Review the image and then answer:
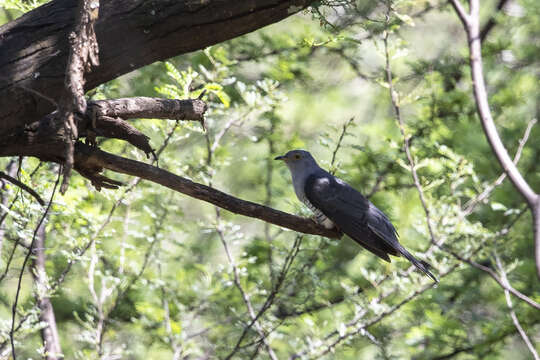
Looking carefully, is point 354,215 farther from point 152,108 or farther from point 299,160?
point 152,108

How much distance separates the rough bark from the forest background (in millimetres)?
454

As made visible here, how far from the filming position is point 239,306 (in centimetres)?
555

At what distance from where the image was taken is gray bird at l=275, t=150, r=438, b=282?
11.2 feet

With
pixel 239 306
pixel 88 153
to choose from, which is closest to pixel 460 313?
pixel 239 306

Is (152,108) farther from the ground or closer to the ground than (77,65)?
farther from the ground

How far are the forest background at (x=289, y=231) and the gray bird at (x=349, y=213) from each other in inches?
5.9

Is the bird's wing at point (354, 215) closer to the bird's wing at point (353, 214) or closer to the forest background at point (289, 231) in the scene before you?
the bird's wing at point (353, 214)

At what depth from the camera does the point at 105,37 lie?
2232 mm

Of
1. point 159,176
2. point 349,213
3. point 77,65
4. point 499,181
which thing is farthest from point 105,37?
point 499,181

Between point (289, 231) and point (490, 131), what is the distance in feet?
5.53

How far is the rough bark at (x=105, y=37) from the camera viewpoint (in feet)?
7.18

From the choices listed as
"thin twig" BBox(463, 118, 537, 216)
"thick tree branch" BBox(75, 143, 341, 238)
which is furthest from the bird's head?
"thick tree branch" BBox(75, 143, 341, 238)

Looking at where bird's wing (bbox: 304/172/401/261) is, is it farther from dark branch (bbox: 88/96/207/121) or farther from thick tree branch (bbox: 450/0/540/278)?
dark branch (bbox: 88/96/207/121)

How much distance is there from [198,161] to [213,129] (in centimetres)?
49
